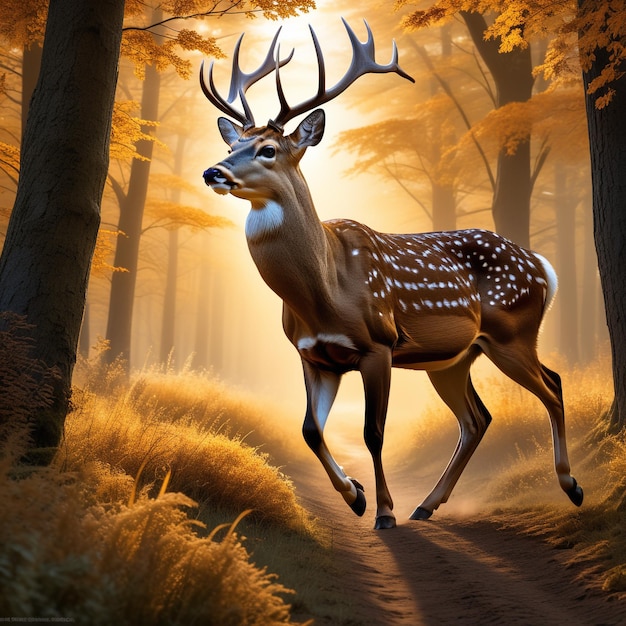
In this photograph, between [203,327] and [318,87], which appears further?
[203,327]

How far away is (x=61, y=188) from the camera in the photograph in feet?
16.8

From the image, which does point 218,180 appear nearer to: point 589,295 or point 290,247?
point 290,247

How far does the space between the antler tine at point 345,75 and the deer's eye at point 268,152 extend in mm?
249

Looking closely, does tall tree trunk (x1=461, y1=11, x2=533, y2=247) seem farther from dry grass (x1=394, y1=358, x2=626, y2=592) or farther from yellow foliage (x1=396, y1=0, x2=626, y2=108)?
yellow foliage (x1=396, y1=0, x2=626, y2=108)

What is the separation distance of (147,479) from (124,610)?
2.76m

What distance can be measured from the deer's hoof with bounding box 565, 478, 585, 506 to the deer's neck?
256 centimetres

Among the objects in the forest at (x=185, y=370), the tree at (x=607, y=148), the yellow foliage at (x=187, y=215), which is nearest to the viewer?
the forest at (x=185, y=370)

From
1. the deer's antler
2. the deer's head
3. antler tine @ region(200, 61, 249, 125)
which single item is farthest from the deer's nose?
antler tine @ region(200, 61, 249, 125)

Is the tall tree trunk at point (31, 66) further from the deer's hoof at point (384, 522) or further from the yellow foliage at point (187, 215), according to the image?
the deer's hoof at point (384, 522)

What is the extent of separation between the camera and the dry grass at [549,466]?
508 centimetres

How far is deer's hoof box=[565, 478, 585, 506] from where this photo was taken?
19.4ft

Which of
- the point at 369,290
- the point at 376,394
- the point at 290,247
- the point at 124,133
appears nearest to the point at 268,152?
the point at 290,247

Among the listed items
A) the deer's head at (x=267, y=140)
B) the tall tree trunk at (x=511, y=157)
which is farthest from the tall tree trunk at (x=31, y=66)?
the tall tree trunk at (x=511, y=157)

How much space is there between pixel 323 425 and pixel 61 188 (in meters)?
2.54
